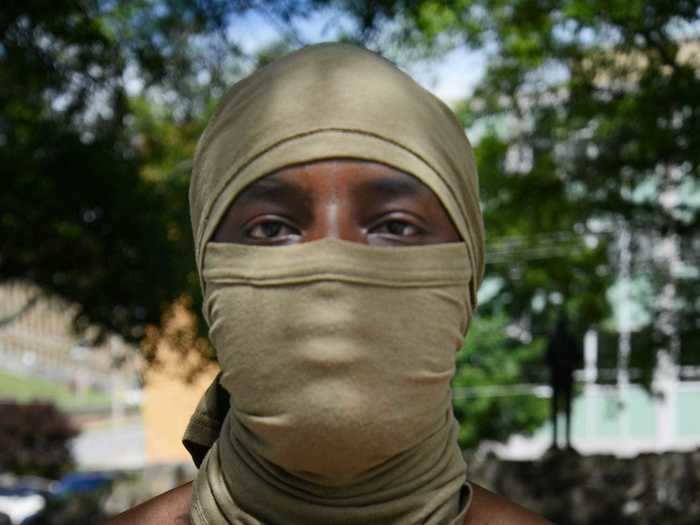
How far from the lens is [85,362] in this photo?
123 ft

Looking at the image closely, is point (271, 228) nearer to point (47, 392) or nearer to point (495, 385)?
point (495, 385)

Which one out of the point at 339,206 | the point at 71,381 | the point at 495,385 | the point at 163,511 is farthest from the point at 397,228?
the point at 71,381

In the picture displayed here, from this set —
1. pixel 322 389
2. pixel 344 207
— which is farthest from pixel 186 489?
pixel 344 207

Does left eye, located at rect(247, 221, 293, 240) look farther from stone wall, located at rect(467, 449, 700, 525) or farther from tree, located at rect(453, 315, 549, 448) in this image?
tree, located at rect(453, 315, 549, 448)

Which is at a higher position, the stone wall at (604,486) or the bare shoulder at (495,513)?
the stone wall at (604,486)

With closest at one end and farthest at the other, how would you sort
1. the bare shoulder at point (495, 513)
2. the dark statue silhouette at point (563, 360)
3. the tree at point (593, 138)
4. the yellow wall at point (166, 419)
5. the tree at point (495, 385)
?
the bare shoulder at point (495, 513) → the tree at point (593, 138) → the dark statue silhouette at point (563, 360) → the tree at point (495, 385) → the yellow wall at point (166, 419)

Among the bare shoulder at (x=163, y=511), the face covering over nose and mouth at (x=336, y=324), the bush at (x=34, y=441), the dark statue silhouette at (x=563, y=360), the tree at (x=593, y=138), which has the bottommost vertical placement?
the bare shoulder at (x=163, y=511)

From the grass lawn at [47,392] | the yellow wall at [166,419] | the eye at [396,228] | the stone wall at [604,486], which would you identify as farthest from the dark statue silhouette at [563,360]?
the grass lawn at [47,392]

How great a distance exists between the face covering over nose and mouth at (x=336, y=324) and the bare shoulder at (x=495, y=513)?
0.07 m

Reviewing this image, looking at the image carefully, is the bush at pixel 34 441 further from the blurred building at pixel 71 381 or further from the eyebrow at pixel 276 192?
the eyebrow at pixel 276 192

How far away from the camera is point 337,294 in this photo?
1657 mm

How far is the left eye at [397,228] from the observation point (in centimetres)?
175

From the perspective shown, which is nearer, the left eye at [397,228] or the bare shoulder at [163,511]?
the left eye at [397,228]

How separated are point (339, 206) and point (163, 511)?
0.73 meters
